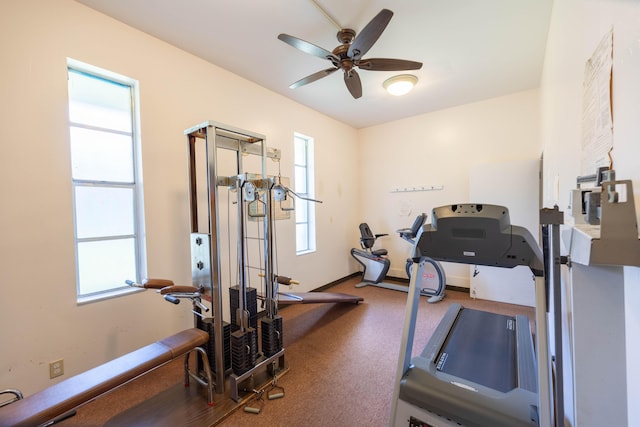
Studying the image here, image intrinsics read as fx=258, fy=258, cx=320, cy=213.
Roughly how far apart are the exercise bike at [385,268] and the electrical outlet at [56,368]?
3.90 meters

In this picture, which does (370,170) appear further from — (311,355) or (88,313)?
(88,313)

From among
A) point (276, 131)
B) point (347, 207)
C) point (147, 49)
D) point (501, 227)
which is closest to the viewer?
point (501, 227)

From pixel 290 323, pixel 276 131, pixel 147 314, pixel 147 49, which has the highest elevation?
pixel 147 49

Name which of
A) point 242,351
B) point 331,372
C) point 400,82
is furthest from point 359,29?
point 331,372

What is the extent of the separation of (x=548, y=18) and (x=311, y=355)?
12.6 feet

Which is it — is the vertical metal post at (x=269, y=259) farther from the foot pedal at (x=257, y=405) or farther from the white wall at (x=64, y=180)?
the white wall at (x=64, y=180)

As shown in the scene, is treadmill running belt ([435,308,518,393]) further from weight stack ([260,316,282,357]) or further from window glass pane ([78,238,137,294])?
window glass pane ([78,238,137,294])

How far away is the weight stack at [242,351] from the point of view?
2.00 m

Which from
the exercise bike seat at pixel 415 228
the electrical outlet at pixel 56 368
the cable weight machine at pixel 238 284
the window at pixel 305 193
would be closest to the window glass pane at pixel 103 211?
the cable weight machine at pixel 238 284

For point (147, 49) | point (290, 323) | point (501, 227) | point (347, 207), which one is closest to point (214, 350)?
point (290, 323)

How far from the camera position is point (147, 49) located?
2494 millimetres

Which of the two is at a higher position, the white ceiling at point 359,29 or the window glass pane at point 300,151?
the white ceiling at point 359,29

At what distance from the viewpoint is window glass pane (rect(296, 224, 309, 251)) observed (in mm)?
4504

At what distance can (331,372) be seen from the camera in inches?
91.1
